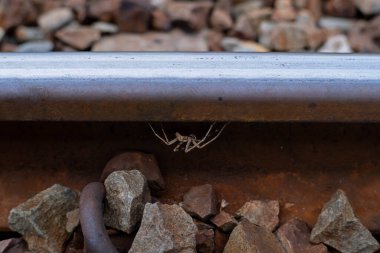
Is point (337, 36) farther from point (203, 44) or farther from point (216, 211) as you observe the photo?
point (216, 211)

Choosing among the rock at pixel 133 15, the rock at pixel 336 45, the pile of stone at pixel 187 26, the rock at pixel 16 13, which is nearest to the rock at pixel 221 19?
the pile of stone at pixel 187 26

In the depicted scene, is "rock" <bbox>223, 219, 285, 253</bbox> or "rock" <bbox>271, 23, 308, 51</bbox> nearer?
"rock" <bbox>223, 219, 285, 253</bbox>

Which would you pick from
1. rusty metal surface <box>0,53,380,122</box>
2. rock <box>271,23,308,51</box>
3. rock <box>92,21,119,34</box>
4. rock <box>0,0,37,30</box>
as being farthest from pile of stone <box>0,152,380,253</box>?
rock <box>0,0,37,30</box>

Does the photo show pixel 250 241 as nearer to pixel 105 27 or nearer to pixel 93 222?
pixel 93 222

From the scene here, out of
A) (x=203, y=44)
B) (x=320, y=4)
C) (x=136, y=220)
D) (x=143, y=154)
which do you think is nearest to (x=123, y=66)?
(x=143, y=154)

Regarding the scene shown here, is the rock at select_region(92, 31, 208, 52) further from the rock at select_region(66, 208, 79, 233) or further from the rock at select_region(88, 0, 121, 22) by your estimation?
the rock at select_region(66, 208, 79, 233)

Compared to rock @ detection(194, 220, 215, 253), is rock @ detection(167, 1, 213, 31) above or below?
below
